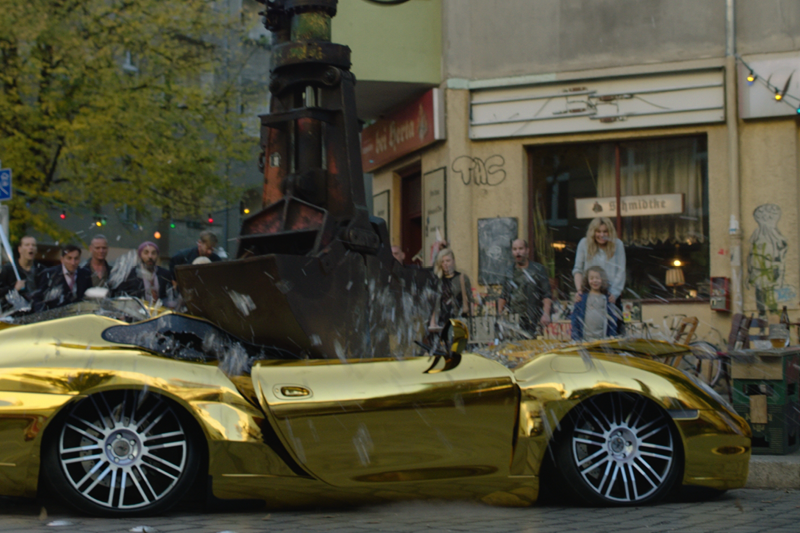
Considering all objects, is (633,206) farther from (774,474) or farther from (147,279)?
(774,474)

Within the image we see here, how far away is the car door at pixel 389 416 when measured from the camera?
4.75 metres

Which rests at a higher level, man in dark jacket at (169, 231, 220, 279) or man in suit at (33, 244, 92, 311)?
man in dark jacket at (169, 231, 220, 279)

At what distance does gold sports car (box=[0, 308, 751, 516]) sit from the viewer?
472cm

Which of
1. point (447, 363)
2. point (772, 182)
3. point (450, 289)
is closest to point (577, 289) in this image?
point (450, 289)

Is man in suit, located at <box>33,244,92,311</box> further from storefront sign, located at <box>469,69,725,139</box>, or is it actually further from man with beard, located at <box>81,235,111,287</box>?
storefront sign, located at <box>469,69,725,139</box>

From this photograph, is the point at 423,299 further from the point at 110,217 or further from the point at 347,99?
the point at 110,217

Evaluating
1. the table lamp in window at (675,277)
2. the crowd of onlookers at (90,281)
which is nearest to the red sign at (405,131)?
the table lamp in window at (675,277)

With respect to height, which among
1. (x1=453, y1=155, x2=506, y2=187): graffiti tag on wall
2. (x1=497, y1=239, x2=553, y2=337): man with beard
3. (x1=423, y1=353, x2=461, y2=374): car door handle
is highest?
(x1=453, y1=155, x2=506, y2=187): graffiti tag on wall

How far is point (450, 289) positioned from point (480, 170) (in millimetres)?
5168

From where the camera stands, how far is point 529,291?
9352mm

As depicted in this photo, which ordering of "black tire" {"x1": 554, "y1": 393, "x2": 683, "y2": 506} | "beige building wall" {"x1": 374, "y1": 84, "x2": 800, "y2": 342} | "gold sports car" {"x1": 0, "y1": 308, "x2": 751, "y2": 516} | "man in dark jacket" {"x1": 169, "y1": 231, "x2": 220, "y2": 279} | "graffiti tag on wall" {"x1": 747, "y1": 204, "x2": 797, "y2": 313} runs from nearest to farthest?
"gold sports car" {"x1": 0, "y1": 308, "x2": 751, "y2": 516} → "black tire" {"x1": 554, "y1": 393, "x2": 683, "y2": 506} → "man in dark jacket" {"x1": 169, "y1": 231, "x2": 220, "y2": 279} → "graffiti tag on wall" {"x1": 747, "y1": 204, "x2": 797, "y2": 313} → "beige building wall" {"x1": 374, "y1": 84, "x2": 800, "y2": 342}

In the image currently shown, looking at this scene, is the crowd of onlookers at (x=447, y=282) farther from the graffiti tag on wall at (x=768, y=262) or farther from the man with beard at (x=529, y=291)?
the graffiti tag on wall at (x=768, y=262)

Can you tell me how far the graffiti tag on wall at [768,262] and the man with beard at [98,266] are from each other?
8.51 metres

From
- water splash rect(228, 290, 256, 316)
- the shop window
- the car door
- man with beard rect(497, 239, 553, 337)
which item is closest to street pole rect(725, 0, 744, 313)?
the shop window
